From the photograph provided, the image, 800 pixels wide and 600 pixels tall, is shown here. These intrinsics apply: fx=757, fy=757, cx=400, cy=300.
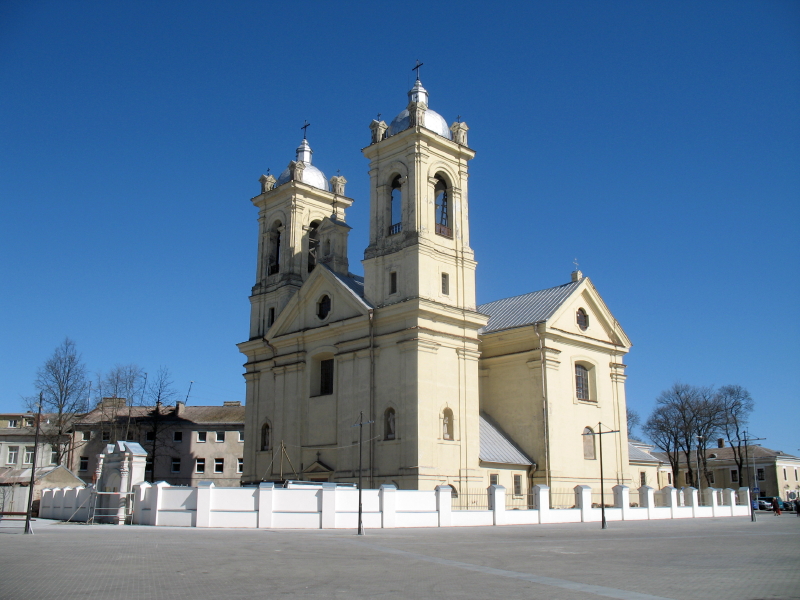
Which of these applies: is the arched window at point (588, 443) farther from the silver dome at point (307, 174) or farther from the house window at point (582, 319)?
the silver dome at point (307, 174)

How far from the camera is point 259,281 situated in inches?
1890

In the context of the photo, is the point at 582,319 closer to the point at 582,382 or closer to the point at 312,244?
the point at 582,382

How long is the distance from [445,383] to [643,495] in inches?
533

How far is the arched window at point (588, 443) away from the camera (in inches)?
1668

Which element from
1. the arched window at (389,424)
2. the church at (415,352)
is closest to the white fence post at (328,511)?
the church at (415,352)

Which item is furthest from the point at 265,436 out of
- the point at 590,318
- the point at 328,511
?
the point at 590,318

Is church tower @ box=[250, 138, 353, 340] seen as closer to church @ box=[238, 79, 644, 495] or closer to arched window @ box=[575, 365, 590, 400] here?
church @ box=[238, 79, 644, 495]

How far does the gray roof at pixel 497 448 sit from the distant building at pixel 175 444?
26524 millimetres

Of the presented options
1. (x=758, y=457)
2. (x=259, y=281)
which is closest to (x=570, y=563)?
(x=259, y=281)

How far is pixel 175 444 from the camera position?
61094 millimetres

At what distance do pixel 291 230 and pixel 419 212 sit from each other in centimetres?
1165

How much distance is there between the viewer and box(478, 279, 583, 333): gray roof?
43022 mm

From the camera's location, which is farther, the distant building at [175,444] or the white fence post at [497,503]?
the distant building at [175,444]

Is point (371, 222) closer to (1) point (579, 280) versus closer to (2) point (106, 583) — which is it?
(1) point (579, 280)
